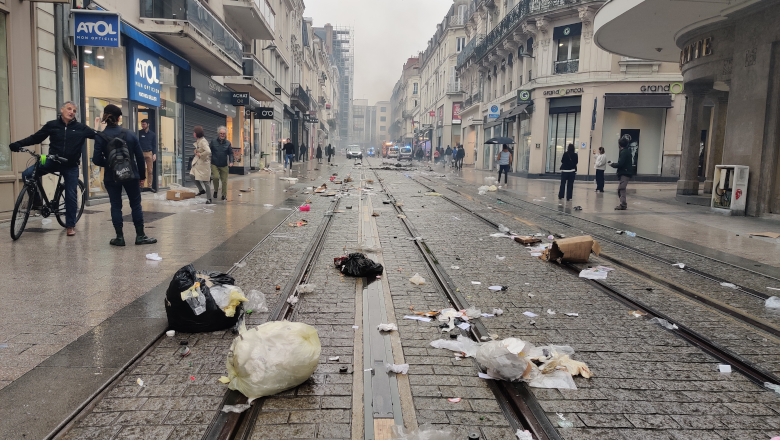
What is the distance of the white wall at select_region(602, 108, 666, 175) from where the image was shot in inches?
1216

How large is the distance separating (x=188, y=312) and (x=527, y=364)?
2.42 m

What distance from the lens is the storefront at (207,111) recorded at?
20109 millimetres

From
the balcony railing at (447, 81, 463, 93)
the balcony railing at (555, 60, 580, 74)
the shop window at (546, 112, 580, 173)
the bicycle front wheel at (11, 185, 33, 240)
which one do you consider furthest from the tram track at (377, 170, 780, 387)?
the balcony railing at (447, 81, 463, 93)

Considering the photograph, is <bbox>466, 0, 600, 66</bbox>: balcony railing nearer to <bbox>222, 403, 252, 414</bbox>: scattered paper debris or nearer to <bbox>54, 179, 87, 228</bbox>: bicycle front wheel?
<bbox>54, 179, 87, 228</bbox>: bicycle front wheel

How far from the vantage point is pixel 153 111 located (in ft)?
55.3

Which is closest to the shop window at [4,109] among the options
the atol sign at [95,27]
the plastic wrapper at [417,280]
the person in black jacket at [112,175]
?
the atol sign at [95,27]

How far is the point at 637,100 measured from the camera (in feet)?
98.7

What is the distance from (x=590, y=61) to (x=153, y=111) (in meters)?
23.0

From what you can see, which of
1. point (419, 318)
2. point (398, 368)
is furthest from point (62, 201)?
point (398, 368)

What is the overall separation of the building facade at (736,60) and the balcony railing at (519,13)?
14019mm

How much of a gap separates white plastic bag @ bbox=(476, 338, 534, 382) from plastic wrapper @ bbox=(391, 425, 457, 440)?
0.73 meters

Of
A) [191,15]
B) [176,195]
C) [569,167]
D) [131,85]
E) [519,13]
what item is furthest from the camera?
[519,13]

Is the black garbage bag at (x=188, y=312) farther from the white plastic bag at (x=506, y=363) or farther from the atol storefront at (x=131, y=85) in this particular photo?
the atol storefront at (x=131, y=85)

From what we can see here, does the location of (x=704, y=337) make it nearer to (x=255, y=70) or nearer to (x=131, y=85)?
(x=131, y=85)
